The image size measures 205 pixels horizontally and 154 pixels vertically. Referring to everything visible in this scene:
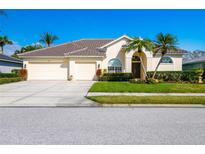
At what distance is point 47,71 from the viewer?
2356cm

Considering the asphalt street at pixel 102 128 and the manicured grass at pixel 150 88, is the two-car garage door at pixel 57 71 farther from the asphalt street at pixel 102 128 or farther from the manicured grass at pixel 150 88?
the asphalt street at pixel 102 128

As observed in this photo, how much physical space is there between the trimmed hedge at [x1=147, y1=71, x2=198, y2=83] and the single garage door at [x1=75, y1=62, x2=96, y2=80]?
7.12 m

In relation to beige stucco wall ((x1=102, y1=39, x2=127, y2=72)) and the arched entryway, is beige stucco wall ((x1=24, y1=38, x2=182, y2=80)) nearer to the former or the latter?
beige stucco wall ((x1=102, y1=39, x2=127, y2=72))

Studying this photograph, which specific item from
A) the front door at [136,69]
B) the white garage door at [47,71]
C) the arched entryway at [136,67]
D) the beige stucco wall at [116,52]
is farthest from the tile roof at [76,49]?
the front door at [136,69]

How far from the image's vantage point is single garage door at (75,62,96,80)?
23.2m

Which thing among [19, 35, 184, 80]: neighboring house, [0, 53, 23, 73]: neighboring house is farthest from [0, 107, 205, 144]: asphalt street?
[0, 53, 23, 73]: neighboring house

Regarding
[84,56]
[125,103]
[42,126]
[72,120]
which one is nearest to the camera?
[42,126]

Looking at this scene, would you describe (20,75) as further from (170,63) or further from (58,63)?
(170,63)

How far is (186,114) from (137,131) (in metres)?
2.90

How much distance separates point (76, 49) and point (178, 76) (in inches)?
576

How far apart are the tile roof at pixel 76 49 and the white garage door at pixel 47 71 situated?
4.86 feet

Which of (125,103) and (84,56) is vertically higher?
(84,56)

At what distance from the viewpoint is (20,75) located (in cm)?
2300
